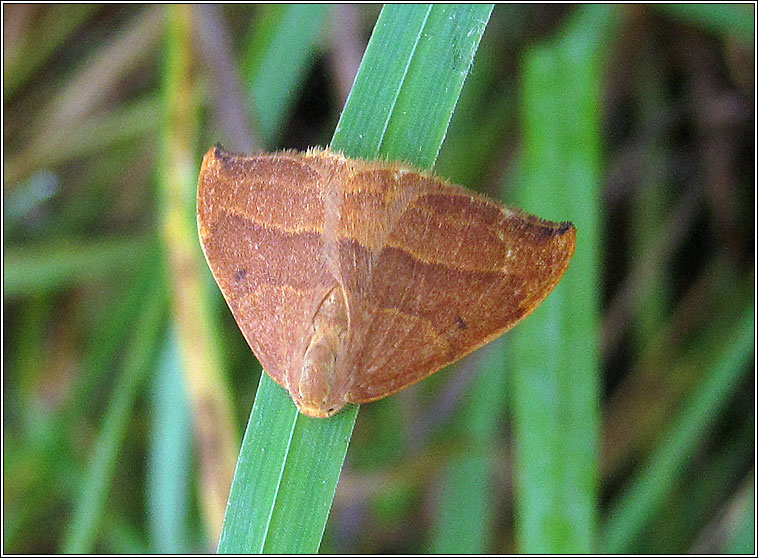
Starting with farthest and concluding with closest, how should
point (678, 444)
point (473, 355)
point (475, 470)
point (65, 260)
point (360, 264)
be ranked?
1. point (65, 260)
2. point (473, 355)
3. point (475, 470)
4. point (678, 444)
5. point (360, 264)

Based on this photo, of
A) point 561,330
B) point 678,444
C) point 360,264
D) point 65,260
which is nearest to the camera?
point 360,264

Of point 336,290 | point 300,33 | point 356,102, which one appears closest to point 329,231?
point 336,290

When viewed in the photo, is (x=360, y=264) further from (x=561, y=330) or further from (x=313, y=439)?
(x=561, y=330)

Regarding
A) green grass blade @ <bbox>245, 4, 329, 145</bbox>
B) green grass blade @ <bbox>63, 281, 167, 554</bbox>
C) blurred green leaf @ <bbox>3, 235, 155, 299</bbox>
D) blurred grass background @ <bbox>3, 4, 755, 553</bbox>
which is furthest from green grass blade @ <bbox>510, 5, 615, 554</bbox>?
blurred green leaf @ <bbox>3, 235, 155, 299</bbox>

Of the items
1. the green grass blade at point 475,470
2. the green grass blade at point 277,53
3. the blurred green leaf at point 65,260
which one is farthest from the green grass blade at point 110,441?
the green grass blade at point 475,470

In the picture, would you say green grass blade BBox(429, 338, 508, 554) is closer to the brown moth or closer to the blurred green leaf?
the brown moth

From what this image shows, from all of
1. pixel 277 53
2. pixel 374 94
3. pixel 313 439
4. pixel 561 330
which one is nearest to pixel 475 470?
pixel 561 330

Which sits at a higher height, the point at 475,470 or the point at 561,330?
the point at 561,330
